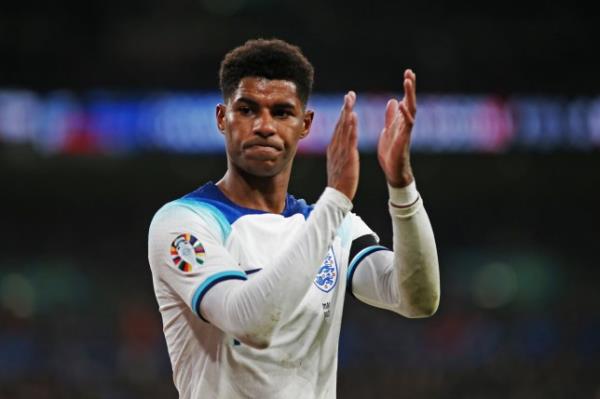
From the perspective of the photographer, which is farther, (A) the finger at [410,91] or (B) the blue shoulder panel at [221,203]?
(B) the blue shoulder panel at [221,203]

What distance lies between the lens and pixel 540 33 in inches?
723

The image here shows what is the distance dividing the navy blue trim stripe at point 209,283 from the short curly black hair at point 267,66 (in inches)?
26.6

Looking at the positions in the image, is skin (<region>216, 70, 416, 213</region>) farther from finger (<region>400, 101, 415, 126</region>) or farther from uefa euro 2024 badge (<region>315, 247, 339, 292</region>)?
uefa euro 2024 badge (<region>315, 247, 339, 292</region>)

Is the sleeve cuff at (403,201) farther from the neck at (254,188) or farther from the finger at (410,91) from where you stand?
the neck at (254,188)

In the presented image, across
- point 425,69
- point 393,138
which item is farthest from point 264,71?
point 425,69

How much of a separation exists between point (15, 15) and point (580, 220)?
12307 millimetres

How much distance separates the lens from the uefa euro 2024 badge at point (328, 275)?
328cm

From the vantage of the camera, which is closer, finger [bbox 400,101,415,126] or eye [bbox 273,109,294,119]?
finger [bbox 400,101,415,126]

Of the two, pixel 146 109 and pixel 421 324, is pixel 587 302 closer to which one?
pixel 421 324

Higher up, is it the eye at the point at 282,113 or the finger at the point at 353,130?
the eye at the point at 282,113

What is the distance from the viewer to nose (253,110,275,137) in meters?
3.15

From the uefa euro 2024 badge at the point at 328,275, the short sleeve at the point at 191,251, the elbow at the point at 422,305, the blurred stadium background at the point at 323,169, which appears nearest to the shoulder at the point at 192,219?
the short sleeve at the point at 191,251

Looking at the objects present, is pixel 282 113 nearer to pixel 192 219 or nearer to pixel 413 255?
pixel 192 219

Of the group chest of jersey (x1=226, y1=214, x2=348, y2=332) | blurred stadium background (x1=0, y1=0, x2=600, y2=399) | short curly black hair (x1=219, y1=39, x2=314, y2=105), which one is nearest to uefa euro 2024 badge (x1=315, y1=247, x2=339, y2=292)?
chest of jersey (x1=226, y1=214, x2=348, y2=332)
